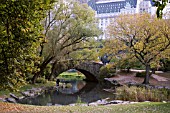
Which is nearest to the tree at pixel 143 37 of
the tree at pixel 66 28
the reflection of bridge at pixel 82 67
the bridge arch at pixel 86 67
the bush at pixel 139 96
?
the tree at pixel 66 28

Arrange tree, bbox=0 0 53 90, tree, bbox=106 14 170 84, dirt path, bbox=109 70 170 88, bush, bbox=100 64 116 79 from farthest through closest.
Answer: bush, bbox=100 64 116 79 → dirt path, bbox=109 70 170 88 → tree, bbox=106 14 170 84 → tree, bbox=0 0 53 90

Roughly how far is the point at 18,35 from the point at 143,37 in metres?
13.0

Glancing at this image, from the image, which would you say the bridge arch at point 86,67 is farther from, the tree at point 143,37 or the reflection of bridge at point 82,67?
the tree at point 143,37

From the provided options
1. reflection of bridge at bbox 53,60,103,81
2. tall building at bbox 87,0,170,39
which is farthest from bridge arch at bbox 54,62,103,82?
tall building at bbox 87,0,170,39

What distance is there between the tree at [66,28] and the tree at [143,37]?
221 centimetres

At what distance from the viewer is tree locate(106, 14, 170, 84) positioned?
1730 cm

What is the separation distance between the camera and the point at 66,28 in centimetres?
1669

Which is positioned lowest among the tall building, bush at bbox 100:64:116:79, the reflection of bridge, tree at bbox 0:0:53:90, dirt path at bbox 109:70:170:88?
dirt path at bbox 109:70:170:88

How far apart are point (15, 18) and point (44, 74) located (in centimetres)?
1370

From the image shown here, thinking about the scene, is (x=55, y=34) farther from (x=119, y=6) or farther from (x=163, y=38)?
(x=119, y=6)

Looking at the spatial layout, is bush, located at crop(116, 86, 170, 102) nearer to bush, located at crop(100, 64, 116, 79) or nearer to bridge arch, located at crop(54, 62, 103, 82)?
bridge arch, located at crop(54, 62, 103, 82)

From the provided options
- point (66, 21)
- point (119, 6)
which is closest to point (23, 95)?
point (66, 21)

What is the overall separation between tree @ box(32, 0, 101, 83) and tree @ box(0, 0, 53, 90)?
27.1 ft

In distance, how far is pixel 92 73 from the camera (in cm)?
2428
